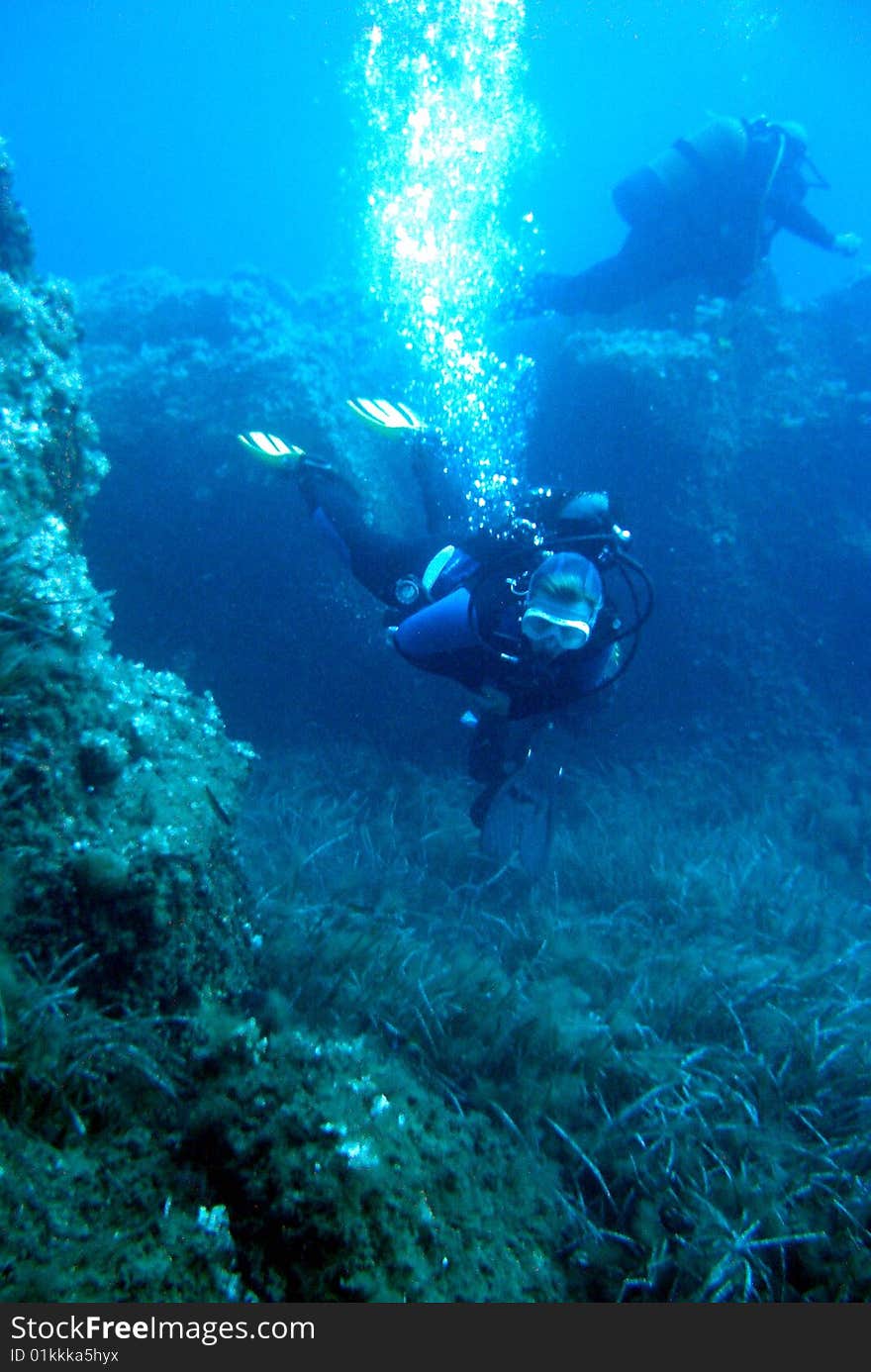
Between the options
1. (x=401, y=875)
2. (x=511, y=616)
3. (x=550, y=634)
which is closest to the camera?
(x=550, y=634)

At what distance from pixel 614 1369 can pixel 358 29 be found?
161 ft

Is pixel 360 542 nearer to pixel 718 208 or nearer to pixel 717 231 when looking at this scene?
pixel 717 231

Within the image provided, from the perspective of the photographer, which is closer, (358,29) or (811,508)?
(811,508)

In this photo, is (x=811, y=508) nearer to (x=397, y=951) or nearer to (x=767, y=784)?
(x=767, y=784)

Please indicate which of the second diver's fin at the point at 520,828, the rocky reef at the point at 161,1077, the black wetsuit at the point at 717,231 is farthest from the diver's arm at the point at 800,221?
the rocky reef at the point at 161,1077

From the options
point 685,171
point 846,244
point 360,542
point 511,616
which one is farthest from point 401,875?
point 846,244

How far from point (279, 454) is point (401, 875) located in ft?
11.7

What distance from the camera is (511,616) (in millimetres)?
4281

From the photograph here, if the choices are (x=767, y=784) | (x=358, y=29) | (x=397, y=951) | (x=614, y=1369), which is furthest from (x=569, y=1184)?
(x=358, y=29)

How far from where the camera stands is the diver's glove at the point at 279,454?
566cm

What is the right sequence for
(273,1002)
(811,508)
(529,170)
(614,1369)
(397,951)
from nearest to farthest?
(614,1369)
(273,1002)
(397,951)
(811,508)
(529,170)

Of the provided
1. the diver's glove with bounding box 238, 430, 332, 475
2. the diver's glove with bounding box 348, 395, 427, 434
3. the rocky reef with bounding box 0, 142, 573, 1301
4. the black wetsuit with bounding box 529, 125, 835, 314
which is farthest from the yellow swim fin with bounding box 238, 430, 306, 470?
the black wetsuit with bounding box 529, 125, 835, 314

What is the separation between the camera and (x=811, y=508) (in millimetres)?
7199

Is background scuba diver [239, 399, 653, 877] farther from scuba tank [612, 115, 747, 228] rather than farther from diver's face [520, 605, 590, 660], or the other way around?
scuba tank [612, 115, 747, 228]
